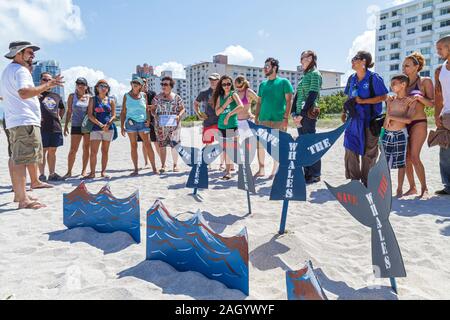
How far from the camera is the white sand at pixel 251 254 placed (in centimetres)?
225

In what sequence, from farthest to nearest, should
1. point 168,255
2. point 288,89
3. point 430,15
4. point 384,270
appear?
point 430,15 → point 288,89 → point 168,255 → point 384,270

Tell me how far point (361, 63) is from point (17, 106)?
166 inches

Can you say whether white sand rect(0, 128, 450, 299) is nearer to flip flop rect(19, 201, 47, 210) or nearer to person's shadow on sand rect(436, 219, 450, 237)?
person's shadow on sand rect(436, 219, 450, 237)

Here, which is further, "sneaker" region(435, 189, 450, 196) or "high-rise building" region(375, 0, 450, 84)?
"high-rise building" region(375, 0, 450, 84)

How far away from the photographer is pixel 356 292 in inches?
89.8

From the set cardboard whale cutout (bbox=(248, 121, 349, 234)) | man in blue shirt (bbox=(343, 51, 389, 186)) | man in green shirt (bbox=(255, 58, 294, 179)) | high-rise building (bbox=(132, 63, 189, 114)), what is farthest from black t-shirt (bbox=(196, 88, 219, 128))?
high-rise building (bbox=(132, 63, 189, 114))

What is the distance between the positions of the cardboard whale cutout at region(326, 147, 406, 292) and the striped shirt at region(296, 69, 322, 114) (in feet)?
10.7

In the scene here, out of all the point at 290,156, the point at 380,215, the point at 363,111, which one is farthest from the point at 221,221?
the point at 363,111

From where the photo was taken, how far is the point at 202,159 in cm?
476

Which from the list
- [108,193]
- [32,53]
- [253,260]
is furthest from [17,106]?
[253,260]

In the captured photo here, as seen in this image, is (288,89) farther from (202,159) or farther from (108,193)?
(108,193)

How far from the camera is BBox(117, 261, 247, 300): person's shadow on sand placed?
7.23ft

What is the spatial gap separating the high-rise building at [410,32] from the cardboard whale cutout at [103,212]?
6922 centimetres

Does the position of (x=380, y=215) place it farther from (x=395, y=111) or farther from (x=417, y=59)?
(x=417, y=59)
